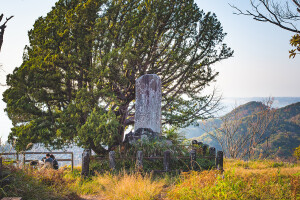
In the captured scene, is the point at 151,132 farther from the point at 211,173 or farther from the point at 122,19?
the point at 122,19

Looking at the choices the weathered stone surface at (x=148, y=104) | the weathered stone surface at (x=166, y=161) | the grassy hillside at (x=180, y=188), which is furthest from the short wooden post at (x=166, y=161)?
the grassy hillside at (x=180, y=188)

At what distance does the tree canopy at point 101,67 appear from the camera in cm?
1223

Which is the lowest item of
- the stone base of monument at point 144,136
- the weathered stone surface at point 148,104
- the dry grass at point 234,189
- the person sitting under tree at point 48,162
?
the dry grass at point 234,189

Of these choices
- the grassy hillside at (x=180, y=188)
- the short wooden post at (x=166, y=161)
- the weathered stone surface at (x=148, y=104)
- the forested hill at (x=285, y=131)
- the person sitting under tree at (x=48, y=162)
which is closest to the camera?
the grassy hillside at (x=180, y=188)

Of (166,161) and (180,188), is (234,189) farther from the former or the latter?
(166,161)

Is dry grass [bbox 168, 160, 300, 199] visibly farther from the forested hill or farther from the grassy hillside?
the forested hill

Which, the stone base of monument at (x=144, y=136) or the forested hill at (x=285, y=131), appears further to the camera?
the forested hill at (x=285, y=131)

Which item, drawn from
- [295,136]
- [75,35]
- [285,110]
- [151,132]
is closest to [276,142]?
[295,136]

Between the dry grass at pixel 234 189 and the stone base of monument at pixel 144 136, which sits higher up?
the stone base of monument at pixel 144 136

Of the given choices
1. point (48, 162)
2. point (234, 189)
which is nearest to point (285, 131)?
point (234, 189)

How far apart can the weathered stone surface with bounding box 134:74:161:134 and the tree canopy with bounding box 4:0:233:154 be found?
1256 millimetres

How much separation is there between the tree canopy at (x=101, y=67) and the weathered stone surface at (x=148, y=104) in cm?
126

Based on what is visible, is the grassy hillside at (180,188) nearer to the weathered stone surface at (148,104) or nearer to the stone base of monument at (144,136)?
the stone base of monument at (144,136)

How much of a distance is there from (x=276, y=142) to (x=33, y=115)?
3078 centimetres
